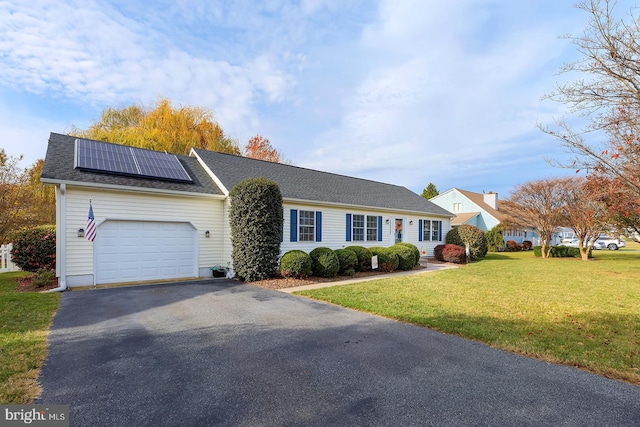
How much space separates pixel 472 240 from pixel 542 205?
7.08m

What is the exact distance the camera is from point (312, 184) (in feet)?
50.4

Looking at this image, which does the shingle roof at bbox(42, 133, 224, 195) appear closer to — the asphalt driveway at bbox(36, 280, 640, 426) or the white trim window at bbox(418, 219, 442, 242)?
the asphalt driveway at bbox(36, 280, 640, 426)

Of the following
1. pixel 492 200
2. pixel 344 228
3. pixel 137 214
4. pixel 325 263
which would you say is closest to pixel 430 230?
pixel 344 228

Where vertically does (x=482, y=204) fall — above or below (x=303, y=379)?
above

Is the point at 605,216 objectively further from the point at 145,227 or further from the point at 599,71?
the point at 145,227

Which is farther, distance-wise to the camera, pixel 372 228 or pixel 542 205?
pixel 542 205

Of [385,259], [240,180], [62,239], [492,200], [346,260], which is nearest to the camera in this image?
[62,239]

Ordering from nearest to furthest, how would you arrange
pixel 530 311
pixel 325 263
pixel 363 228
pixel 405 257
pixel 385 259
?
pixel 530 311 → pixel 325 263 → pixel 385 259 → pixel 405 257 → pixel 363 228

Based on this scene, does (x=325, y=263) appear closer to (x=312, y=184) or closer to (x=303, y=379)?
(x=312, y=184)

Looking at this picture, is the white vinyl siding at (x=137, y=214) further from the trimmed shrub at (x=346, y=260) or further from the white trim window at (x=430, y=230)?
the white trim window at (x=430, y=230)

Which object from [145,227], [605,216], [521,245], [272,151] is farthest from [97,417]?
[521,245]

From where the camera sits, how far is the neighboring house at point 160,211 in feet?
29.3

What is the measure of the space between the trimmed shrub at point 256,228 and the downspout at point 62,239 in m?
4.70

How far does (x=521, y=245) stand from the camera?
32.6 meters
